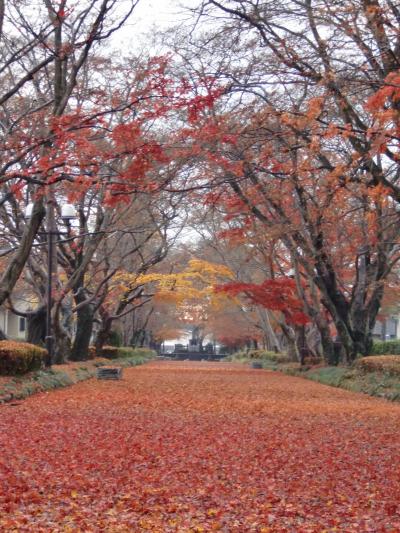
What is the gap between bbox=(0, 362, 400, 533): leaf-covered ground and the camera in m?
6.45

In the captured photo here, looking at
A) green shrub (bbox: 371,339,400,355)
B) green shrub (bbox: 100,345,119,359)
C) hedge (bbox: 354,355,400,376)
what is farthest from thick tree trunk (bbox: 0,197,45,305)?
green shrub (bbox: 371,339,400,355)

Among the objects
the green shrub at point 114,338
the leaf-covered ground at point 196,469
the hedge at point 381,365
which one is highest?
the green shrub at point 114,338

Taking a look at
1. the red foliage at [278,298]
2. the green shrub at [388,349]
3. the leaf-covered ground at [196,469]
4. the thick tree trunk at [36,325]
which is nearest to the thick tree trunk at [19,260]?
the leaf-covered ground at [196,469]

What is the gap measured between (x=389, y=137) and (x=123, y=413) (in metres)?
6.47

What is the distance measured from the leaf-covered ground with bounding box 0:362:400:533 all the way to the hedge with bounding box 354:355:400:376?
19.8 ft

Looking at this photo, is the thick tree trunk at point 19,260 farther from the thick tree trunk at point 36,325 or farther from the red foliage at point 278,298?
the red foliage at point 278,298

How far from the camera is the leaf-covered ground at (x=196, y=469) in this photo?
21.2 feet

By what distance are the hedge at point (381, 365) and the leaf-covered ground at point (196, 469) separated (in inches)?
237

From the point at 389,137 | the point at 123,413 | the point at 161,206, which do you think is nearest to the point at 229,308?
the point at 161,206

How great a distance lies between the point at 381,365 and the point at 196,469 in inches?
575

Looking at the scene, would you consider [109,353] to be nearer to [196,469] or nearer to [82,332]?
[82,332]

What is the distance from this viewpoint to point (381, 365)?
2259 centimetres

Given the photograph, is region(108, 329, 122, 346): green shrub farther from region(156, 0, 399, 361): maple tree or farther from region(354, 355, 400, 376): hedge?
region(354, 355, 400, 376): hedge

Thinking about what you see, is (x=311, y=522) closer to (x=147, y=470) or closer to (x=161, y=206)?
(x=147, y=470)
